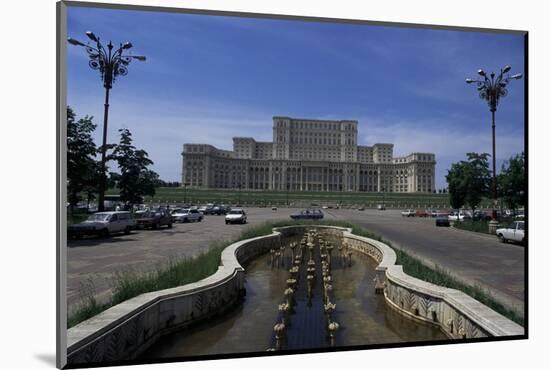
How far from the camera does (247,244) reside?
10.8m

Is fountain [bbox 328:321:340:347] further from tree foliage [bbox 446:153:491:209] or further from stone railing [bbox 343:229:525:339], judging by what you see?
tree foliage [bbox 446:153:491:209]

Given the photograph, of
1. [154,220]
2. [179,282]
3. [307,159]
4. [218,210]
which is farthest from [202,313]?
[218,210]

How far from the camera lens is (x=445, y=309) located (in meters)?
5.10

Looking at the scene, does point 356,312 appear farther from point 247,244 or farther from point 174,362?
point 247,244

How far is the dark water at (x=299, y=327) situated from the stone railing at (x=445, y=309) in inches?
6.4

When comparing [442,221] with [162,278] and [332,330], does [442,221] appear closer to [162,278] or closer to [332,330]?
[332,330]

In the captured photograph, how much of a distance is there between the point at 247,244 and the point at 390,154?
534 cm

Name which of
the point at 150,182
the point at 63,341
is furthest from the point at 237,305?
the point at 150,182

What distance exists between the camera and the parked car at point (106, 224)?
39.6 ft

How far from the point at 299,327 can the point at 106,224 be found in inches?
432

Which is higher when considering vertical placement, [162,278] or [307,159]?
[307,159]

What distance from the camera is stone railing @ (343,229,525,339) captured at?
15.2 ft

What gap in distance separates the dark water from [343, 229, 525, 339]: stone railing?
16 cm

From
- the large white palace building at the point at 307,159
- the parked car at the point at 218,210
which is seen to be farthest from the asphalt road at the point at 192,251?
the parked car at the point at 218,210
